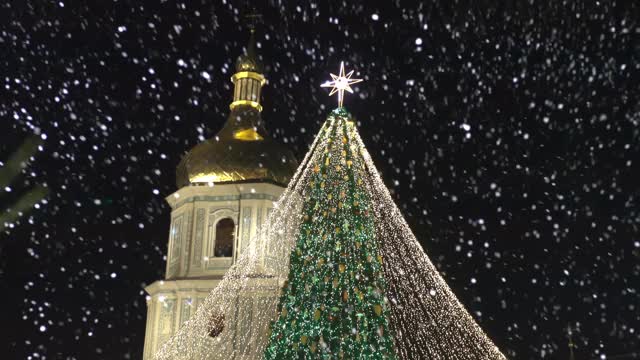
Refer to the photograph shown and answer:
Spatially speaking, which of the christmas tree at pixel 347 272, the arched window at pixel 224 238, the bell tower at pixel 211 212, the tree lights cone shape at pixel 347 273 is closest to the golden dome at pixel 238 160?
the bell tower at pixel 211 212

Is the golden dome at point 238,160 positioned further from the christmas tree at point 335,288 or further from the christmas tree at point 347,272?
the christmas tree at point 335,288

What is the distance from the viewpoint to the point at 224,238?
86.9ft

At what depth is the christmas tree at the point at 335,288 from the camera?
13586mm

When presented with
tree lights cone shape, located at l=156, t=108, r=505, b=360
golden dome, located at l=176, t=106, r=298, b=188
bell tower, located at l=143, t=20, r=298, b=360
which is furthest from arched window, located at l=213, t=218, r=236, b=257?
tree lights cone shape, located at l=156, t=108, r=505, b=360

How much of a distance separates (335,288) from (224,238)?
13007 millimetres

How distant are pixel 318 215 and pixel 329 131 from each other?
1588mm

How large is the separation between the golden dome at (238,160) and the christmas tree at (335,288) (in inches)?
480

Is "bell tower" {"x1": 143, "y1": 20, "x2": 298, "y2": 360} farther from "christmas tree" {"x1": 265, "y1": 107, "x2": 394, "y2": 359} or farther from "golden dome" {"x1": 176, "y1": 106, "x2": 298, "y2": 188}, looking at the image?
"christmas tree" {"x1": 265, "y1": 107, "x2": 394, "y2": 359}

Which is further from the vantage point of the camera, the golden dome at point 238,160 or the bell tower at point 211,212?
the golden dome at point 238,160

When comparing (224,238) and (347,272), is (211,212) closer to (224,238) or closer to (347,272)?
(224,238)

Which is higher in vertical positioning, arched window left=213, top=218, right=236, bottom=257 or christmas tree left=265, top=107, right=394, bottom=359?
arched window left=213, top=218, right=236, bottom=257

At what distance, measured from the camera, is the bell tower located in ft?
85.0

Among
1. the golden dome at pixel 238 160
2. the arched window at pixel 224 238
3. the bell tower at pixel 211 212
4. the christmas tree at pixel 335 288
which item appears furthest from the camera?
the golden dome at pixel 238 160

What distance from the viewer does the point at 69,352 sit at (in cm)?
2723
